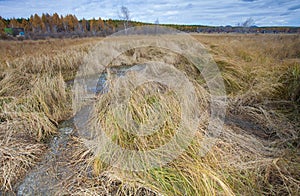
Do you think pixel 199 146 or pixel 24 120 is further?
pixel 24 120

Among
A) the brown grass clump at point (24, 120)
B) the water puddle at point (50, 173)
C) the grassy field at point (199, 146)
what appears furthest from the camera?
the brown grass clump at point (24, 120)

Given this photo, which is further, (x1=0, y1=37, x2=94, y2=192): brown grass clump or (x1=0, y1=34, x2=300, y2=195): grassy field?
(x1=0, y1=37, x2=94, y2=192): brown grass clump

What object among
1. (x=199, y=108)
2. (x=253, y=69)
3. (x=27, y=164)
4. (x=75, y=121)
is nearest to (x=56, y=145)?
(x=27, y=164)

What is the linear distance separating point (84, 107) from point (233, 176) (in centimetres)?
252

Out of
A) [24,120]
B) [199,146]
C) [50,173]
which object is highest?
[199,146]

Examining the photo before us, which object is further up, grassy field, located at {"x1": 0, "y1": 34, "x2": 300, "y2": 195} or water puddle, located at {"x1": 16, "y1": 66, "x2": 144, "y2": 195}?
grassy field, located at {"x1": 0, "y1": 34, "x2": 300, "y2": 195}

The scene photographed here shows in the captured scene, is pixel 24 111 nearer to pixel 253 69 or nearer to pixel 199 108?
pixel 199 108

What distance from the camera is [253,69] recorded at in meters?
3.53

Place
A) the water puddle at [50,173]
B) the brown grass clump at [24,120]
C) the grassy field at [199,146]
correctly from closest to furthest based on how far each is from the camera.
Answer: the grassy field at [199,146] → the water puddle at [50,173] → the brown grass clump at [24,120]

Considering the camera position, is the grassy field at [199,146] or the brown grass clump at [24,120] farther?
the brown grass clump at [24,120]

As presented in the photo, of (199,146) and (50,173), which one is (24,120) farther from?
(199,146)

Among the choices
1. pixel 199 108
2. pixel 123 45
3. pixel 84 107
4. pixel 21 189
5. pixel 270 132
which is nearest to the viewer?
pixel 21 189

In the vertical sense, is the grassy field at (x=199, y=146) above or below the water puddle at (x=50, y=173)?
above

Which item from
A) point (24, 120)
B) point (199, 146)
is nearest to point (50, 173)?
point (24, 120)
